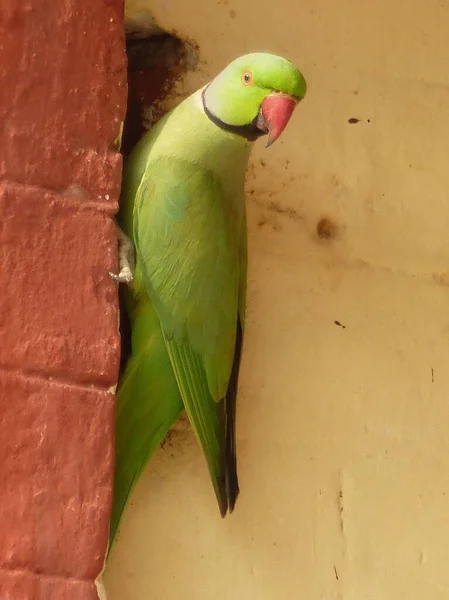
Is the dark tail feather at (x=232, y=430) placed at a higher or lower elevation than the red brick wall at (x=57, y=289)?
lower

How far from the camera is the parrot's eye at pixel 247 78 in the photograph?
1.28m

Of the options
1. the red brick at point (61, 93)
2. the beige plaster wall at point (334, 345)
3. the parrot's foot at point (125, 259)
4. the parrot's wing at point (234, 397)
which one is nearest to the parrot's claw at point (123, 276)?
the parrot's foot at point (125, 259)

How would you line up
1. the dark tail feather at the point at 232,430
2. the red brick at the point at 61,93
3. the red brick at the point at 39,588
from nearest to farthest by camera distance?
1. the red brick at the point at 39,588
2. the red brick at the point at 61,93
3. the dark tail feather at the point at 232,430

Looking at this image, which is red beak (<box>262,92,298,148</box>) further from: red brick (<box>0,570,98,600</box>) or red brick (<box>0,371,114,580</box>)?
red brick (<box>0,570,98,600</box>)

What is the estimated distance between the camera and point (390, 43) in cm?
171

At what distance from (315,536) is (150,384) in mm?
415

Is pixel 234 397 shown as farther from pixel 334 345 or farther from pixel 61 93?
pixel 61 93

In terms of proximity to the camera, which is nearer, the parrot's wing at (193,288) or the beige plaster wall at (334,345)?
the parrot's wing at (193,288)

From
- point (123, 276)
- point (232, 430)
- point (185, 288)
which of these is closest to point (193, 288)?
point (185, 288)

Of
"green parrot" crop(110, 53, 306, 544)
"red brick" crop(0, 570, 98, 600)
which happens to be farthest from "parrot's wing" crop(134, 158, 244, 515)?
"red brick" crop(0, 570, 98, 600)

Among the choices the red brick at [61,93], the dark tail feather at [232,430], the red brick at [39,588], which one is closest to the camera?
the red brick at [39,588]

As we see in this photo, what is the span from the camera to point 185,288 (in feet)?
3.97

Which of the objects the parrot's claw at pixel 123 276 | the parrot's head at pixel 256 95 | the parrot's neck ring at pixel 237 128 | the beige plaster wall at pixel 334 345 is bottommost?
the beige plaster wall at pixel 334 345

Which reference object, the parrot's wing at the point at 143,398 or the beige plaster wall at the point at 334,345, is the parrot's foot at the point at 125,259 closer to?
the parrot's wing at the point at 143,398
